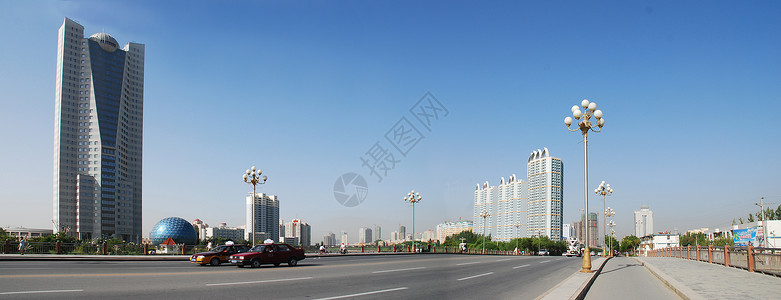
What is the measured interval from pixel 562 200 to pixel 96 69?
16752 cm

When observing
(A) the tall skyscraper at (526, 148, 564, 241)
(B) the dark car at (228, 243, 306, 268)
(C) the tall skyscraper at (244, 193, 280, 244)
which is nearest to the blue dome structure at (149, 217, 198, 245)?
(C) the tall skyscraper at (244, 193, 280, 244)

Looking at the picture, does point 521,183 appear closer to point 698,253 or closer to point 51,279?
point 698,253

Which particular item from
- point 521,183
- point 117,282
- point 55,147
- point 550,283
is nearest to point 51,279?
point 117,282

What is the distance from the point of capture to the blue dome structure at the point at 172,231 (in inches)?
5335

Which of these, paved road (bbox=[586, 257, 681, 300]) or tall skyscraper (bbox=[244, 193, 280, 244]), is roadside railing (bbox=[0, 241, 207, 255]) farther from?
tall skyscraper (bbox=[244, 193, 280, 244])

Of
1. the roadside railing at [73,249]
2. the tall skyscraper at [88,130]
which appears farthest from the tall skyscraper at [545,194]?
the tall skyscraper at [88,130]

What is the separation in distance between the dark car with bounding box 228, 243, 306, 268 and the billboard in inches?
3001

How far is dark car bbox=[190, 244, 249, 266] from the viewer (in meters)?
25.2

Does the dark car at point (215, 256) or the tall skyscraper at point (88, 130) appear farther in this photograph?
the tall skyscraper at point (88, 130)

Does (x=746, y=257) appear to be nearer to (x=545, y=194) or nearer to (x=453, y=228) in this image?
(x=545, y=194)

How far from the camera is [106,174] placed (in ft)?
560

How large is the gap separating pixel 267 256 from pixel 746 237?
8882cm

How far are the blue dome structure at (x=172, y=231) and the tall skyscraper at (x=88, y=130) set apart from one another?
150ft

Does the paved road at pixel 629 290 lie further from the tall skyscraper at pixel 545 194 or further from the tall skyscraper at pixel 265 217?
the tall skyscraper at pixel 265 217
